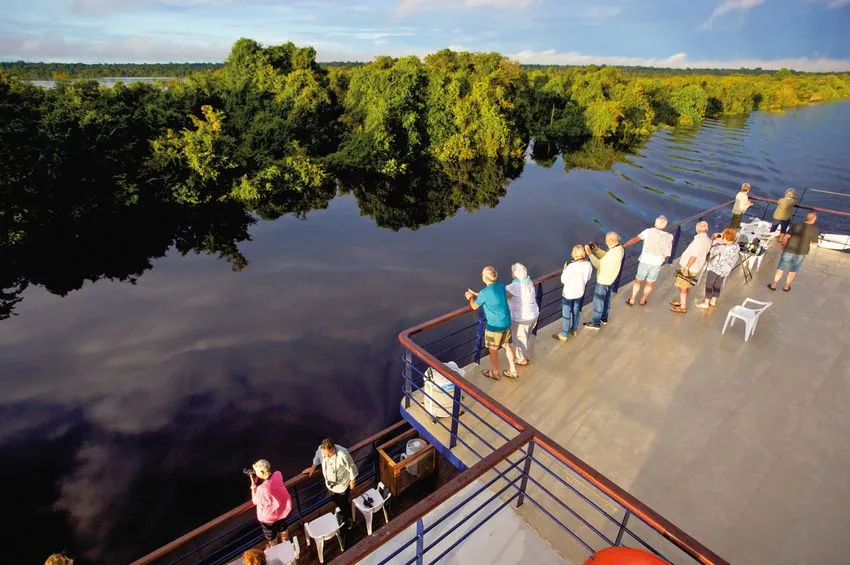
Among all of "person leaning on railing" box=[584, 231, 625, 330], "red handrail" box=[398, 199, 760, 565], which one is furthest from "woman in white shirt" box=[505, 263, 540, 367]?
"red handrail" box=[398, 199, 760, 565]

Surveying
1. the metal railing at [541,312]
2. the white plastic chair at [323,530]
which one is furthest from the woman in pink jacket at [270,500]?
the metal railing at [541,312]

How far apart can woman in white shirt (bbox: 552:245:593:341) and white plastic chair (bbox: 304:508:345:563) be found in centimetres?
421

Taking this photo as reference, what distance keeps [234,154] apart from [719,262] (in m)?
26.0

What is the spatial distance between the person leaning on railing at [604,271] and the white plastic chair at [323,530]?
486cm

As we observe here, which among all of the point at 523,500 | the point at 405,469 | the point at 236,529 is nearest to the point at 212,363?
the point at 236,529

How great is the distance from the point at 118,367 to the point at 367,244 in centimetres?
1207

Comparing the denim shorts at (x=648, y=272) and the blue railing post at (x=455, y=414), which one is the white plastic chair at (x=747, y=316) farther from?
the blue railing post at (x=455, y=414)

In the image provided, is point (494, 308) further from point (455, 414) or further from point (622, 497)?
point (622, 497)

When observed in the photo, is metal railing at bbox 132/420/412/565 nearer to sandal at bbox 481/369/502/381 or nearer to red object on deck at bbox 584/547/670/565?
sandal at bbox 481/369/502/381

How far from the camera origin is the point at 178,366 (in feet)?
40.2

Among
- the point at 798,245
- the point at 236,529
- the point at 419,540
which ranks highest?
the point at 798,245

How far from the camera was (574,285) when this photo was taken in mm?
6418

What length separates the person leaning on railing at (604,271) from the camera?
6.66 meters

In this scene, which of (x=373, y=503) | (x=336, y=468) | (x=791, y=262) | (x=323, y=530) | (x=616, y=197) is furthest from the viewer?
(x=616, y=197)
